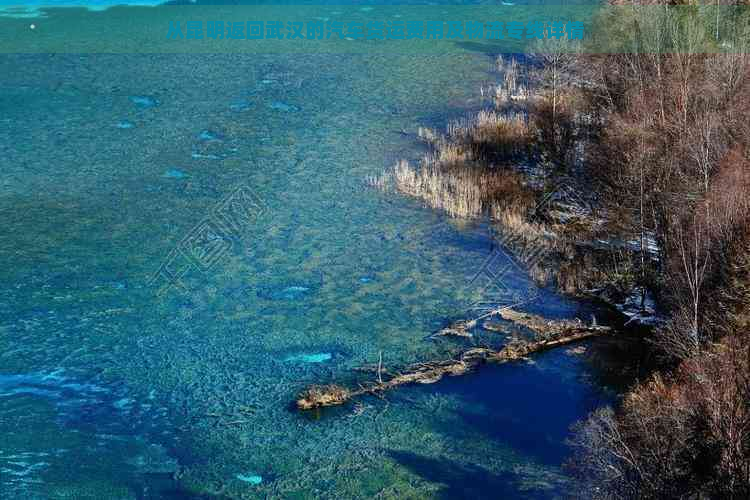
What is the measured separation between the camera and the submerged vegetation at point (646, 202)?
34.4 feet

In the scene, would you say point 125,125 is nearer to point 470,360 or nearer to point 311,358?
point 311,358

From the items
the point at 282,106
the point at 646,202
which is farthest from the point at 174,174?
the point at 646,202

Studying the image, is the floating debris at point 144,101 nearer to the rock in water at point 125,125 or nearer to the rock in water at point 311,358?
the rock in water at point 125,125

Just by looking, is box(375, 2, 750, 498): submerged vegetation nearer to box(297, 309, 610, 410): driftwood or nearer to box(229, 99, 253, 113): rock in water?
box(297, 309, 610, 410): driftwood

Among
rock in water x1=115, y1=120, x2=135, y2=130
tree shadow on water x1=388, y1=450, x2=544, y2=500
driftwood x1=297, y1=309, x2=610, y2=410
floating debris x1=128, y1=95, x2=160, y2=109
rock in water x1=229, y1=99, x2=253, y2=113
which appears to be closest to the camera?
tree shadow on water x1=388, y1=450, x2=544, y2=500

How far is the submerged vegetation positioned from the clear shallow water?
1.10 m

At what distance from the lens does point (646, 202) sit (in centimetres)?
1639

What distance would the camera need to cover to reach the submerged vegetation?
10.5m

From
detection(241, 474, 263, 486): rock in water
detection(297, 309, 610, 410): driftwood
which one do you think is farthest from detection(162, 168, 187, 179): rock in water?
detection(241, 474, 263, 486): rock in water

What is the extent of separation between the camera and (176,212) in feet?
64.5

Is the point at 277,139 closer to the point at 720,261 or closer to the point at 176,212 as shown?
the point at 176,212

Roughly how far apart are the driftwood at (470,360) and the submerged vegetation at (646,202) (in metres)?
1.28

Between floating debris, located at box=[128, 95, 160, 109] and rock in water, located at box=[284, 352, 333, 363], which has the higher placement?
floating debris, located at box=[128, 95, 160, 109]

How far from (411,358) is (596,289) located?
4.10 metres
